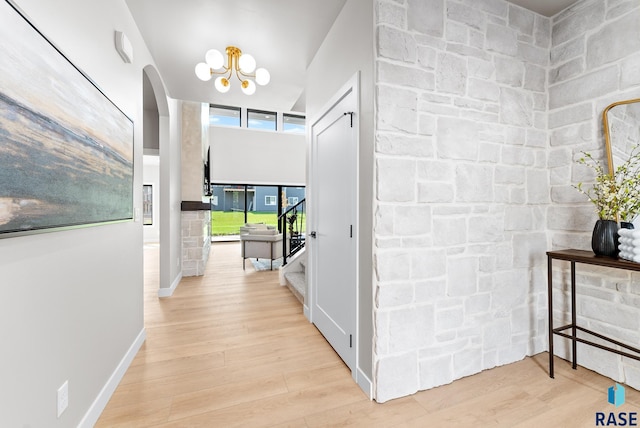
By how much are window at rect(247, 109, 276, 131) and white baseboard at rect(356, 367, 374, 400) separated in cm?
720

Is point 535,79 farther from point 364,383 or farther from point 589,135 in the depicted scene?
point 364,383

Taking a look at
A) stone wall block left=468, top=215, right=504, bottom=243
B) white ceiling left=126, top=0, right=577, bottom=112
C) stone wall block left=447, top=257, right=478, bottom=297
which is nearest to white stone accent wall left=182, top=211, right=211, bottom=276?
white ceiling left=126, top=0, right=577, bottom=112

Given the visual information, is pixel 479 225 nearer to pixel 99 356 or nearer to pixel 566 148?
pixel 566 148

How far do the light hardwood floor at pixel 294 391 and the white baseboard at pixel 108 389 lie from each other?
4cm

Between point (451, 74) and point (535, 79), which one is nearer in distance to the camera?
point (451, 74)

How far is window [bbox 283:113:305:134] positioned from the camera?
8078 mm

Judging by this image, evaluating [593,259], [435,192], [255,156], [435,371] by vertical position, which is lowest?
[435,371]

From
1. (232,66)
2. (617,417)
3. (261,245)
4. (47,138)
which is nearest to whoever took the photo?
(47,138)

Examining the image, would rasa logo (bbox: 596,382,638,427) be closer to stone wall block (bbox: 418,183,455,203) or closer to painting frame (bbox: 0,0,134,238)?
stone wall block (bbox: 418,183,455,203)

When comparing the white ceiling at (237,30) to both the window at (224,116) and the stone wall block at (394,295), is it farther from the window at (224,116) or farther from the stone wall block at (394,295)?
the window at (224,116)

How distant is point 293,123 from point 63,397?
7784 mm

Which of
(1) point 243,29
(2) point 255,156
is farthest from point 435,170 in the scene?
(2) point 255,156

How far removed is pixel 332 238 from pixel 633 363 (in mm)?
2207

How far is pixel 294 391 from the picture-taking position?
71.9 inches
